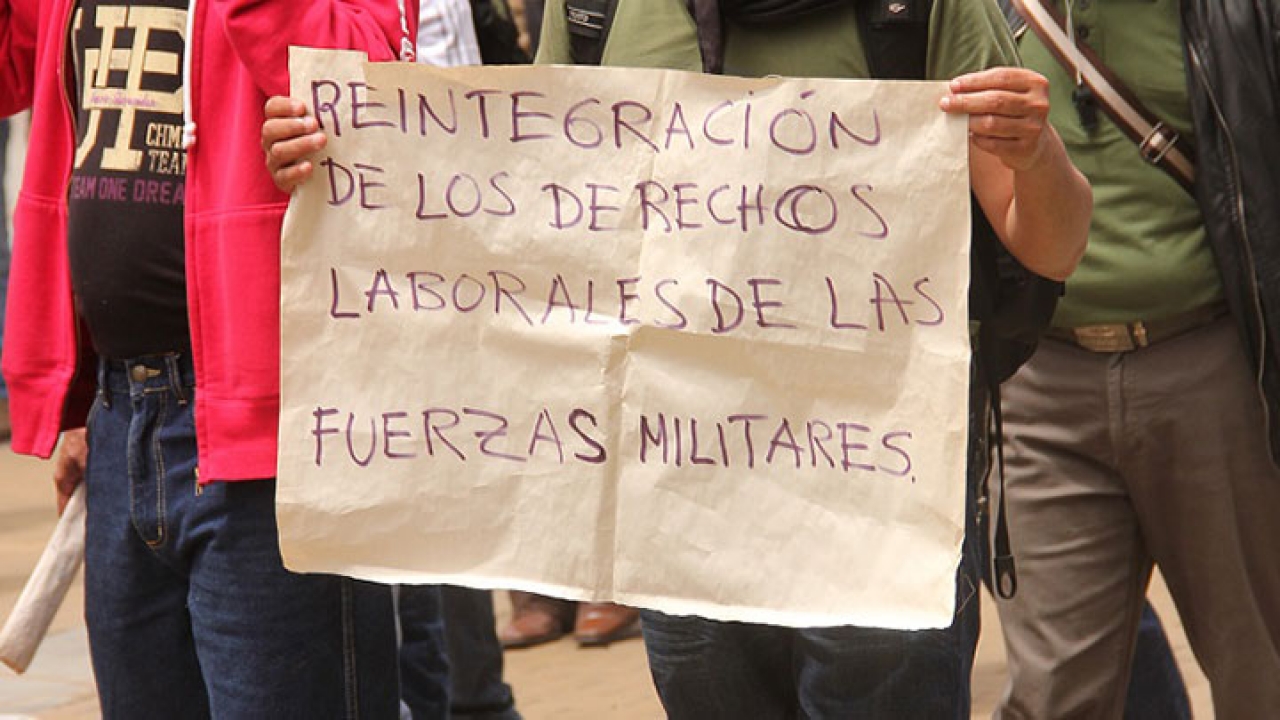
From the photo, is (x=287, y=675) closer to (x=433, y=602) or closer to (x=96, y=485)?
(x=96, y=485)

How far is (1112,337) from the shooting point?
12.7 feet

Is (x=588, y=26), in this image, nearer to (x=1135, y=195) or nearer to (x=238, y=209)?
(x=238, y=209)

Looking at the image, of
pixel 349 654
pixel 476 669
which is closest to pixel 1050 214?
pixel 349 654

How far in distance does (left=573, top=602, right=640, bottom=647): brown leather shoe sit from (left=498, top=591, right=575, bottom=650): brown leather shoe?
44 mm

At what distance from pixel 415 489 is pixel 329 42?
2.05 ft

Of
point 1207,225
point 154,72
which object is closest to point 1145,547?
point 1207,225

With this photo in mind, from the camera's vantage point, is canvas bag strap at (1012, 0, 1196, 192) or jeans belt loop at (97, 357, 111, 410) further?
canvas bag strap at (1012, 0, 1196, 192)

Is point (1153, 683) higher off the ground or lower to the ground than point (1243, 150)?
lower

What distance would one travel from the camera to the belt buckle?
152 inches

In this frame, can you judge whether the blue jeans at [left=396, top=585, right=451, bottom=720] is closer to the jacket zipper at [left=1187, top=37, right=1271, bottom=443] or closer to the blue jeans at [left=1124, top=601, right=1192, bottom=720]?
the blue jeans at [left=1124, top=601, right=1192, bottom=720]

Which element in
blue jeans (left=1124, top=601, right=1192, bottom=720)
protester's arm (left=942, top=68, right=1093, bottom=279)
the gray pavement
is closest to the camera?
protester's arm (left=942, top=68, right=1093, bottom=279)

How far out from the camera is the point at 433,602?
4.90 metres

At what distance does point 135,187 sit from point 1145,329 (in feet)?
5.73

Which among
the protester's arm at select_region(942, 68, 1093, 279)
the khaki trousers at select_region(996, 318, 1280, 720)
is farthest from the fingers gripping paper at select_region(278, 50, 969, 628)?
the khaki trousers at select_region(996, 318, 1280, 720)
